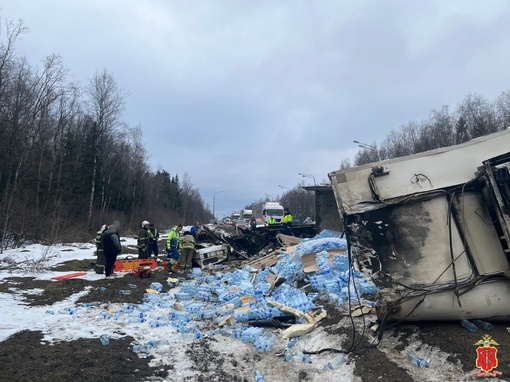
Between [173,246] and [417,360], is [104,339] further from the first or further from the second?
[173,246]

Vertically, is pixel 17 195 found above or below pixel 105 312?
above

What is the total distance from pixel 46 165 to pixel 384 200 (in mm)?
31017

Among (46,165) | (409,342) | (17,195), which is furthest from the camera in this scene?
(46,165)

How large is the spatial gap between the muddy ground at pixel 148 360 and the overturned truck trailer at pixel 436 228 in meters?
0.27

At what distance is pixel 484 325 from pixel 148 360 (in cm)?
436

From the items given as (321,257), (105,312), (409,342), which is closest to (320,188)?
(321,257)

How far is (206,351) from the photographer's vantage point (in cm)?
603

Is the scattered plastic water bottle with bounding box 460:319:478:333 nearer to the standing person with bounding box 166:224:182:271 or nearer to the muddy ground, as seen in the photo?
the muddy ground

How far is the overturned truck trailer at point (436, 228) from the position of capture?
4629 mm

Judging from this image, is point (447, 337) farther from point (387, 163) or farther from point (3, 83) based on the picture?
point (3, 83)

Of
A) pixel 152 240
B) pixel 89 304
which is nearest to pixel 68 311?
pixel 89 304

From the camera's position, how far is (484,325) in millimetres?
4676

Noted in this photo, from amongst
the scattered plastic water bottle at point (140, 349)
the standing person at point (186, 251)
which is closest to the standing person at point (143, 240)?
the standing person at point (186, 251)

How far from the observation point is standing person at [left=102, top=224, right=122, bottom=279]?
11438 mm
